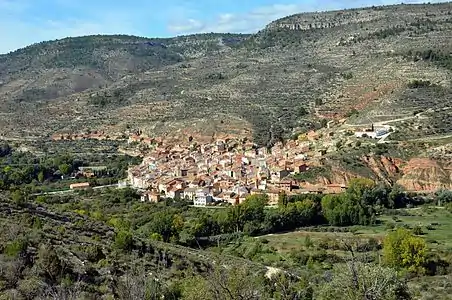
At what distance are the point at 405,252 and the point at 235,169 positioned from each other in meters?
25.2

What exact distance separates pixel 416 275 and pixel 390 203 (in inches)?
543

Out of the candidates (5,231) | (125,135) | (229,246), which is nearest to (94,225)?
(5,231)

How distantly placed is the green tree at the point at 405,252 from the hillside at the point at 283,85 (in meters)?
22.2

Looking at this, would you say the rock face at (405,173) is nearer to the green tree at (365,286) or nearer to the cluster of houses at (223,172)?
the cluster of houses at (223,172)

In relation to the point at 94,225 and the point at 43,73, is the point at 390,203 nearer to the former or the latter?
the point at 94,225

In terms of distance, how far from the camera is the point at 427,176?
41.8 m

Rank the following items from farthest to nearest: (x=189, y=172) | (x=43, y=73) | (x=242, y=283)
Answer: (x=43, y=73)
(x=189, y=172)
(x=242, y=283)

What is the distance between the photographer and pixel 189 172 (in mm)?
52219

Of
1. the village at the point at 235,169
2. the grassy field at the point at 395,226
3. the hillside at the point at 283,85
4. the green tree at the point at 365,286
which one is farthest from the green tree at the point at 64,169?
the green tree at the point at 365,286

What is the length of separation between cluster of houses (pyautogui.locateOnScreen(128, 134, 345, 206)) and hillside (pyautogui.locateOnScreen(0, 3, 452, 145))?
4746 millimetres

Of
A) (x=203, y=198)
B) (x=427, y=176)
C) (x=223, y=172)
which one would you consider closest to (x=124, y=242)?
(x=203, y=198)

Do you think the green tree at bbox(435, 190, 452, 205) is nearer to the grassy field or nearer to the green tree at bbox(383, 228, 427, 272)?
the grassy field

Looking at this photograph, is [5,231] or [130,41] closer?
[5,231]

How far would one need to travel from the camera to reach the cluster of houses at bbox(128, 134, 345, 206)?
44.2 metres
